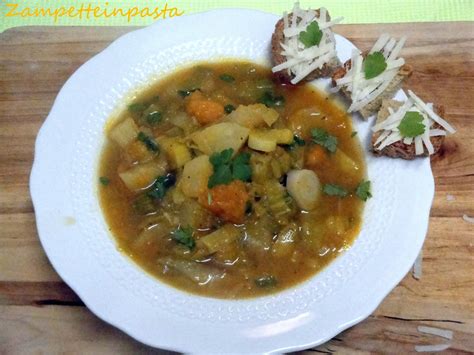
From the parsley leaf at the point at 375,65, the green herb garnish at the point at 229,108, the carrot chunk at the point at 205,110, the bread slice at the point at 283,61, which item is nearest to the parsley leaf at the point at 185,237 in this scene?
the carrot chunk at the point at 205,110

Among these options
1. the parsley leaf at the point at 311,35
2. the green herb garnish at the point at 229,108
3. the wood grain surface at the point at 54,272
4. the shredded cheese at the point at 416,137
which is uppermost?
the parsley leaf at the point at 311,35

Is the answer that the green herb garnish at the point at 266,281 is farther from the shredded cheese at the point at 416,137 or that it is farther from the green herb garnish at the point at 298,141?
the shredded cheese at the point at 416,137

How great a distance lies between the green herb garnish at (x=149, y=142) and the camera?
3402 mm

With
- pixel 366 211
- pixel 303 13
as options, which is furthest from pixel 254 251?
pixel 303 13

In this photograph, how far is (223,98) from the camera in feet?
11.8

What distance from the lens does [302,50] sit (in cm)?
361

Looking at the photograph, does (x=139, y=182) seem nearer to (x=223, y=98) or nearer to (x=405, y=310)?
(x=223, y=98)

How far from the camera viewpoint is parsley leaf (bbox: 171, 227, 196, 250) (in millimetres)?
3121

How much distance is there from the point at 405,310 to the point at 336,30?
85.0 inches

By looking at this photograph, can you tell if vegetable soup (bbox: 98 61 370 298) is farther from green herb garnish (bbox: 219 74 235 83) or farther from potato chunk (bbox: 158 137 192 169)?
green herb garnish (bbox: 219 74 235 83)

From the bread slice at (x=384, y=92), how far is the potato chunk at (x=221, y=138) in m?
0.79

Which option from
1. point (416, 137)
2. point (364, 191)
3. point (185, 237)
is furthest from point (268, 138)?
point (416, 137)

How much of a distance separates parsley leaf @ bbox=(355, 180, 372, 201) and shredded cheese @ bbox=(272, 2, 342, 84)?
0.82 metres

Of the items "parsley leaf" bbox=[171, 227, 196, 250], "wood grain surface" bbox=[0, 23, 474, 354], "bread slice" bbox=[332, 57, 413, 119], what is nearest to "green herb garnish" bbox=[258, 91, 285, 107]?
"bread slice" bbox=[332, 57, 413, 119]
